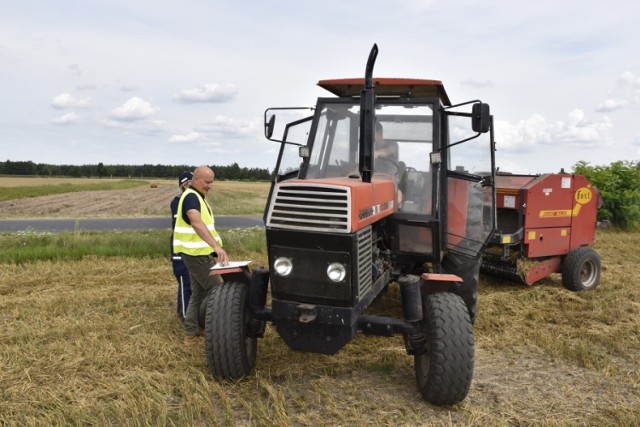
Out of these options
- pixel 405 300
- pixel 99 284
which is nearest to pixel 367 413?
pixel 405 300

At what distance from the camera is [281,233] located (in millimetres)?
3760

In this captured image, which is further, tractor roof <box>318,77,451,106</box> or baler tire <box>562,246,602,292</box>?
baler tire <box>562,246,602,292</box>

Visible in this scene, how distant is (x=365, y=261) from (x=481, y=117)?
1.49 m

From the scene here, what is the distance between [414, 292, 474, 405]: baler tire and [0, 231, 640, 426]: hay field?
0.46 ft

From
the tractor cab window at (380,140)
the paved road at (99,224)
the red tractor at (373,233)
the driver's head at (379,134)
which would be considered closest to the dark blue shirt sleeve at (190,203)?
the red tractor at (373,233)

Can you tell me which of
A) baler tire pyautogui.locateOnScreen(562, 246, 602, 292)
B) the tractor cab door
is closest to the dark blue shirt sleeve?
the tractor cab door

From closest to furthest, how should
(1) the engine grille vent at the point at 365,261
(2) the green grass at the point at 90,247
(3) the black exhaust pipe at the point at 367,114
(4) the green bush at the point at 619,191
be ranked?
(3) the black exhaust pipe at the point at 367,114 < (1) the engine grille vent at the point at 365,261 < (2) the green grass at the point at 90,247 < (4) the green bush at the point at 619,191

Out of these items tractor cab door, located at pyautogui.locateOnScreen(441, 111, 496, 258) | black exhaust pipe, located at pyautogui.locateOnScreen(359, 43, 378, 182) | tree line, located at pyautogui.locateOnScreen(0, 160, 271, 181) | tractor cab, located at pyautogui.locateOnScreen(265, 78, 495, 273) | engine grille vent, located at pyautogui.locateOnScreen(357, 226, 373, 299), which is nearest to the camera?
black exhaust pipe, located at pyautogui.locateOnScreen(359, 43, 378, 182)

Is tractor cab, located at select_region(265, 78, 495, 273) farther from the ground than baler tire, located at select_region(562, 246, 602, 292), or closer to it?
farther from the ground

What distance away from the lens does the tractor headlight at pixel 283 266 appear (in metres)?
3.80

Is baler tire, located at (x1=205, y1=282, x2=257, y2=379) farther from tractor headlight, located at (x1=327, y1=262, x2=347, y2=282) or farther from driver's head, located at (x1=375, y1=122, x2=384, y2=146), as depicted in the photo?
driver's head, located at (x1=375, y1=122, x2=384, y2=146)

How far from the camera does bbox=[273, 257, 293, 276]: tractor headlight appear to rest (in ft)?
12.5

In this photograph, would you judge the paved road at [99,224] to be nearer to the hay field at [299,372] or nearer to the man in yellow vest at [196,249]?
the hay field at [299,372]

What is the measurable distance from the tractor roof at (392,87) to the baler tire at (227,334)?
2204mm
